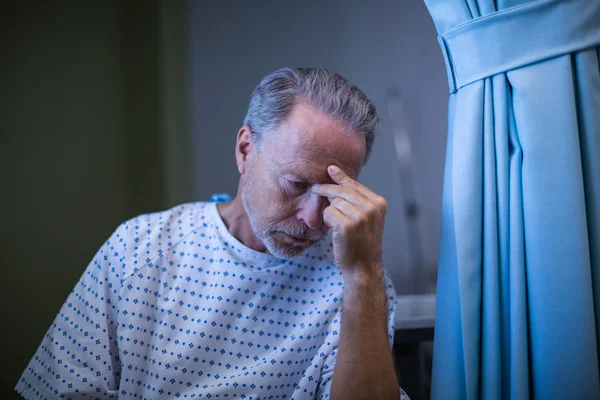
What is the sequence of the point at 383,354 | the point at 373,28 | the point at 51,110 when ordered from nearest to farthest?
the point at 383,354
the point at 51,110
the point at 373,28

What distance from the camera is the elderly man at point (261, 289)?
3.11 feet

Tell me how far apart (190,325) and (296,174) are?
447mm

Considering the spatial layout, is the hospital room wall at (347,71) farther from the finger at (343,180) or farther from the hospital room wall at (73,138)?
the finger at (343,180)

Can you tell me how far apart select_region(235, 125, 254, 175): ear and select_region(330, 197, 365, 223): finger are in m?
0.28

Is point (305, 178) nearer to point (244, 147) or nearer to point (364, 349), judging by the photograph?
point (244, 147)

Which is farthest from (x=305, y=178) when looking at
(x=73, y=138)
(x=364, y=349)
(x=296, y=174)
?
(x=73, y=138)

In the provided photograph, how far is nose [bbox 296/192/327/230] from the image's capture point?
100 cm

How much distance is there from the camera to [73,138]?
1.59 metres

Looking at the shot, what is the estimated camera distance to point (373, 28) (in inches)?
79.8

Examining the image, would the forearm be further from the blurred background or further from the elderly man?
the blurred background

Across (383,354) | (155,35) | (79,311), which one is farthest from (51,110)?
(383,354)

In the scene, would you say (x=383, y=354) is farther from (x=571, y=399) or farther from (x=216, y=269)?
(x=216, y=269)

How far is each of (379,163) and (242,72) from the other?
723mm

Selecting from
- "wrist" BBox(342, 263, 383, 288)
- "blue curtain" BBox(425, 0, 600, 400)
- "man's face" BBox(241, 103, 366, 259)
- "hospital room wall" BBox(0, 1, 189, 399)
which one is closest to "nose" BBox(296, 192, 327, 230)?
"man's face" BBox(241, 103, 366, 259)
